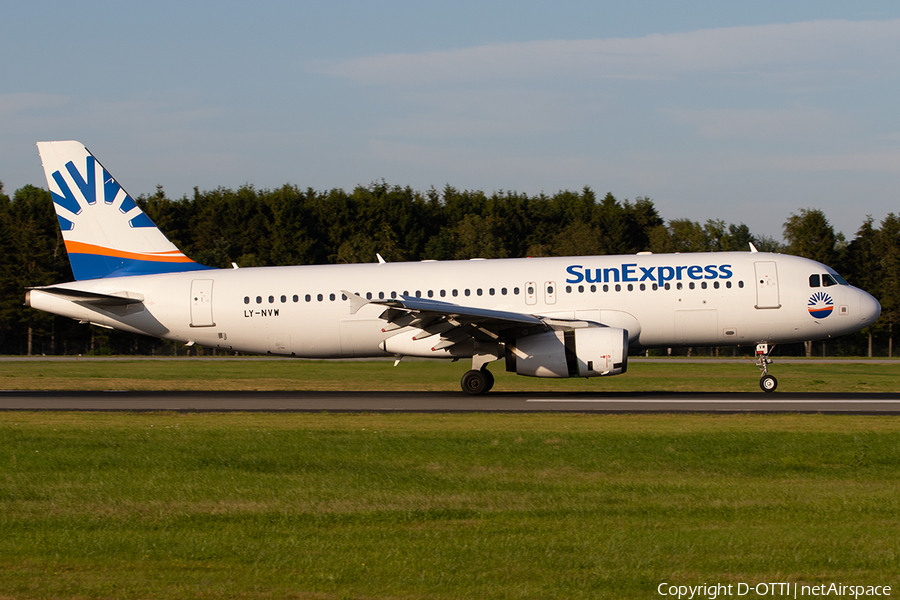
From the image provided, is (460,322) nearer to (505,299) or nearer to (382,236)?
(505,299)

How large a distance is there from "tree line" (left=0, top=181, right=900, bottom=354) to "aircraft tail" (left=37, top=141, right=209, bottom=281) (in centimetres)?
3605

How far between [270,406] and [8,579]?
15446 mm

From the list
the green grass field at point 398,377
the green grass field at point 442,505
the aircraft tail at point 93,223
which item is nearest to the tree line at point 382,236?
the green grass field at point 398,377

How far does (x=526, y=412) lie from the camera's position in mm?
20703

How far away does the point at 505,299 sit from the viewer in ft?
86.9

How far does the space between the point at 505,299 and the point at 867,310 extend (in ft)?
35.0

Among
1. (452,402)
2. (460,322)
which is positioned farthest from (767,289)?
(452,402)

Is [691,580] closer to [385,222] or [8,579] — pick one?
[8,579]

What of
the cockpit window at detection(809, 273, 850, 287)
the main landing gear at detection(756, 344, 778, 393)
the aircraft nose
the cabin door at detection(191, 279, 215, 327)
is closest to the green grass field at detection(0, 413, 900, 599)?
the main landing gear at detection(756, 344, 778, 393)

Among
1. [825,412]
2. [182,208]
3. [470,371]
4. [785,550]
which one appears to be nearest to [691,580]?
[785,550]

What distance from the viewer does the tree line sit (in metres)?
65.1

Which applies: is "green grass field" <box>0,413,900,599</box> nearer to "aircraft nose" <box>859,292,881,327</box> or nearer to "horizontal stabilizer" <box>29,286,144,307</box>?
"aircraft nose" <box>859,292,881,327</box>

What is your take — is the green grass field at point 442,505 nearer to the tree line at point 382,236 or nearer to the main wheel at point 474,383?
the main wheel at point 474,383

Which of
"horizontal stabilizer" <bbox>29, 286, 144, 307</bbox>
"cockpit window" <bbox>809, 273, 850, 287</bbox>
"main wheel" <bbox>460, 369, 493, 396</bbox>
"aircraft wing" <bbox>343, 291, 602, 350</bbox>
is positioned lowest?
"main wheel" <bbox>460, 369, 493, 396</bbox>
